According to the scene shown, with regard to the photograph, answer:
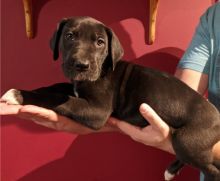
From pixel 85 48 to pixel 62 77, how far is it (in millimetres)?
620

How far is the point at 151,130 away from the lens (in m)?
1.21

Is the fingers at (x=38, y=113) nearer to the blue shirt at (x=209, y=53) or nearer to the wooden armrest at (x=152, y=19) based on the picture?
the blue shirt at (x=209, y=53)

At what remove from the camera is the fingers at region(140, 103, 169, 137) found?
1.10 m

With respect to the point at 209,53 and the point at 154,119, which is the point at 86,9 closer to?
the point at 209,53

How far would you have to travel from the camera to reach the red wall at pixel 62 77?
1.74 m

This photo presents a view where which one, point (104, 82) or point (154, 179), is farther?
point (154, 179)

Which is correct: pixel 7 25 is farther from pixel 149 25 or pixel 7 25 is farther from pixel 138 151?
pixel 138 151

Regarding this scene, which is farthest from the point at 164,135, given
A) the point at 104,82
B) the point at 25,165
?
the point at 25,165

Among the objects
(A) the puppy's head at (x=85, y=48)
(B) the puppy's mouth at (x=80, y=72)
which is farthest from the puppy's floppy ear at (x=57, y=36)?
(B) the puppy's mouth at (x=80, y=72)

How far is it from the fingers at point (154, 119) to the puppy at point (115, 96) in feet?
0.24

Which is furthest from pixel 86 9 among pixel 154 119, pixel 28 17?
pixel 154 119

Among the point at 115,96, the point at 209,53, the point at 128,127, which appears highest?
the point at 209,53

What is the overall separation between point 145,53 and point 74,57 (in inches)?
29.2

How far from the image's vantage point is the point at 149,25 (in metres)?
1.75
